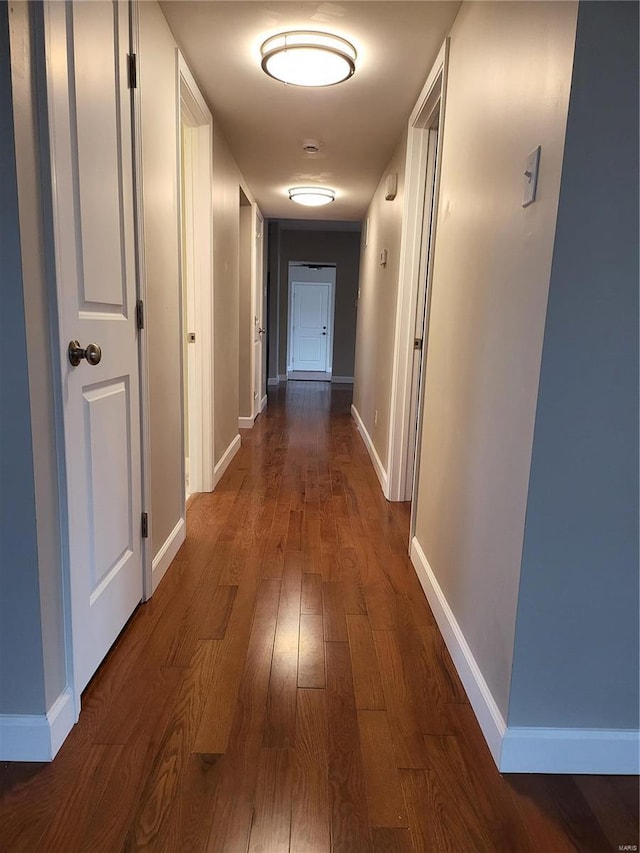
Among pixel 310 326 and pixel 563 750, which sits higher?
pixel 310 326

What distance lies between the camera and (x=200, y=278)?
2945mm

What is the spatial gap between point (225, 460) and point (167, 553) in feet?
4.91

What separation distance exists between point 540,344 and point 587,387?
0.13m

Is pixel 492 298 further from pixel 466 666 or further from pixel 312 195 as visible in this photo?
pixel 312 195

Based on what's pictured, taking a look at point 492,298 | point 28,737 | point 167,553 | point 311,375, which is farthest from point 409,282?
point 311,375

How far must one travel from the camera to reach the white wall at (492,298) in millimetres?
1106

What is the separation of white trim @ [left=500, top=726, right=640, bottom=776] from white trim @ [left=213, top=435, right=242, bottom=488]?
92.5 inches

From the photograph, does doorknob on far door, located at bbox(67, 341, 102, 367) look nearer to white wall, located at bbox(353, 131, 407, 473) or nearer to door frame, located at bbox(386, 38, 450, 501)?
door frame, located at bbox(386, 38, 450, 501)

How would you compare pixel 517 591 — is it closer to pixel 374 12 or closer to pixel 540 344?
pixel 540 344

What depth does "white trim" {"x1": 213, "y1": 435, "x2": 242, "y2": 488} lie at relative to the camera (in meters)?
3.33

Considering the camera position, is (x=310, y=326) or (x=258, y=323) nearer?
(x=258, y=323)

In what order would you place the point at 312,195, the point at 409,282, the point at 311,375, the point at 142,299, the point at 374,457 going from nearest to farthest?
the point at 142,299
the point at 409,282
the point at 374,457
the point at 312,195
the point at 311,375

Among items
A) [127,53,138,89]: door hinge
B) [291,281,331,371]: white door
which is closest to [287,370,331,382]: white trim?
[291,281,331,371]: white door

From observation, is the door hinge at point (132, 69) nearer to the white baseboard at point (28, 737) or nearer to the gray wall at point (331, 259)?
the white baseboard at point (28, 737)
